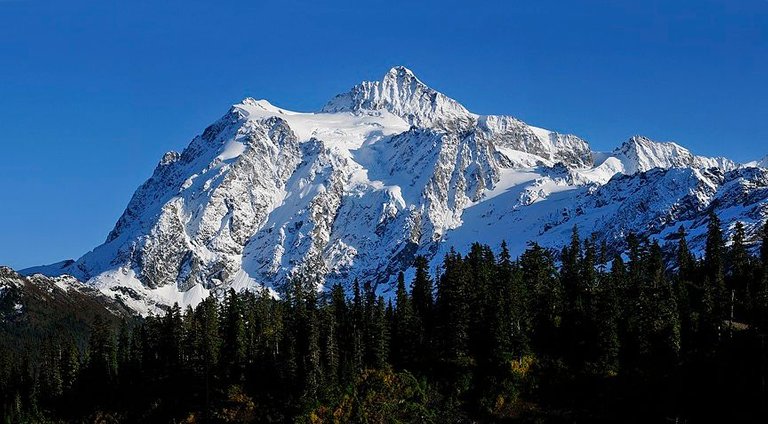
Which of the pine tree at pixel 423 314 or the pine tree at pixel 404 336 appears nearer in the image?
the pine tree at pixel 404 336

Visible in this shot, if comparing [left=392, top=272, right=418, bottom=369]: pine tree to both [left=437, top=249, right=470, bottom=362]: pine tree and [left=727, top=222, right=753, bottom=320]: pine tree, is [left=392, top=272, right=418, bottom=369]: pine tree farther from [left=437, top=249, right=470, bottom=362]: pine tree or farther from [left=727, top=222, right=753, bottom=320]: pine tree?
[left=727, top=222, right=753, bottom=320]: pine tree

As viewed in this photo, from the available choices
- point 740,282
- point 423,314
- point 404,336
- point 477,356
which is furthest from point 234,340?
point 740,282

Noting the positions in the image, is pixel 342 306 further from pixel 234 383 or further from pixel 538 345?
pixel 538 345

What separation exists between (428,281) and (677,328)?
1915 inches

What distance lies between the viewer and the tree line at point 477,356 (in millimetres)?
111562

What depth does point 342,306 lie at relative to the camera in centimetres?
14050

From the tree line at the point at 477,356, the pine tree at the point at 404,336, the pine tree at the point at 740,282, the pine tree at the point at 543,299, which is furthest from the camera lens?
the pine tree at the point at 543,299

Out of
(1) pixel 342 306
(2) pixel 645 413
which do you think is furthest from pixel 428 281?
(2) pixel 645 413

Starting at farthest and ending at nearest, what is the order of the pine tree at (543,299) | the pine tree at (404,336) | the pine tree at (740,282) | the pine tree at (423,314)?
the pine tree at (423,314) → the pine tree at (543,299) → the pine tree at (740,282) → the pine tree at (404,336)

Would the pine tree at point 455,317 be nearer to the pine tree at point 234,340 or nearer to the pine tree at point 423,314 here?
the pine tree at point 423,314

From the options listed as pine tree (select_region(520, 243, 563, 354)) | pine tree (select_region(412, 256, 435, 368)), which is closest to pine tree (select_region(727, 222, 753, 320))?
pine tree (select_region(520, 243, 563, 354))

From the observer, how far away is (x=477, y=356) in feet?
410

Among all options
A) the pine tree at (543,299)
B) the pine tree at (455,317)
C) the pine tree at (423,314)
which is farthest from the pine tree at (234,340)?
the pine tree at (543,299)

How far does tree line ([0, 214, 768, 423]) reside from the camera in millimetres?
111562
